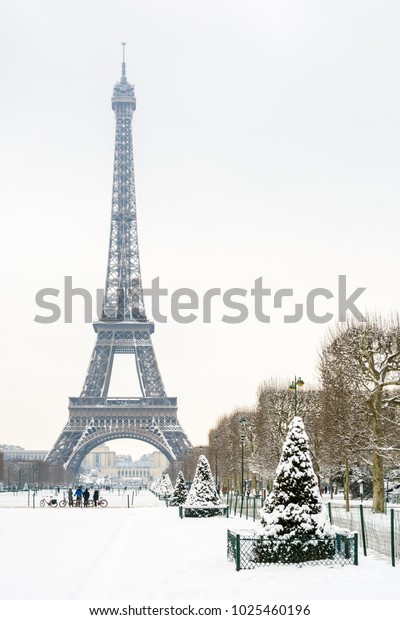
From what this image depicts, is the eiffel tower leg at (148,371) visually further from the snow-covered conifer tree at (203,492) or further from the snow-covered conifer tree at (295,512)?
the snow-covered conifer tree at (295,512)

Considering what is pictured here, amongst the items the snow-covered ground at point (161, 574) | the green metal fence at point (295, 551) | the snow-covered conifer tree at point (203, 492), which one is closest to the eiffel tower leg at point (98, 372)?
the snow-covered conifer tree at point (203, 492)

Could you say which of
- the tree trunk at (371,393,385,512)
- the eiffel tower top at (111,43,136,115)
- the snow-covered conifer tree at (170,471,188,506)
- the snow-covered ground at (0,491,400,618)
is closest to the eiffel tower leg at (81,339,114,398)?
the eiffel tower top at (111,43,136,115)

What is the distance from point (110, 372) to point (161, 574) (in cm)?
10577

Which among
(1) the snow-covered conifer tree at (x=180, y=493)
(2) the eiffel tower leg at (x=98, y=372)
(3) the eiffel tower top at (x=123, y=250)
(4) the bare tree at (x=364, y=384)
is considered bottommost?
(1) the snow-covered conifer tree at (x=180, y=493)

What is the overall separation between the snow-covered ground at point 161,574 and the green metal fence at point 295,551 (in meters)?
0.34

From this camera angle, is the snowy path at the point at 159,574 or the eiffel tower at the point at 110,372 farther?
the eiffel tower at the point at 110,372

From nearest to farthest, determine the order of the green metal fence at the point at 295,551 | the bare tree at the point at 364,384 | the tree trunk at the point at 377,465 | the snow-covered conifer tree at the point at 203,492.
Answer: the green metal fence at the point at 295,551, the snow-covered conifer tree at the point at 203,492, the tree trunk at the point at 377,465, the bare tree at the point at 364,384

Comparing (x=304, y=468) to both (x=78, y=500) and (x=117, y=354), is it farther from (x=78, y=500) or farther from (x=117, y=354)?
(x=117, y=354)

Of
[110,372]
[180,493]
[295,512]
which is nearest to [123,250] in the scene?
[110,372]

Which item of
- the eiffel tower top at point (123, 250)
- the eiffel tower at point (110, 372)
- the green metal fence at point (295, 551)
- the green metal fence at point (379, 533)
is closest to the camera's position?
the green metal fence at point (295, 551)

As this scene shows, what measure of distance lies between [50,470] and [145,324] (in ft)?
85.0

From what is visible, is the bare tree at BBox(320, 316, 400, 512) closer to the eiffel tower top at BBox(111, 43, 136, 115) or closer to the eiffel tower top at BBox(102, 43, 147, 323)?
the eiffel tower top at BBox(102, 43, 147, 323)

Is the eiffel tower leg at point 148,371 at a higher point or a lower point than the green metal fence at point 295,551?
higher

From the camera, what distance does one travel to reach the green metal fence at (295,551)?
682 inches
